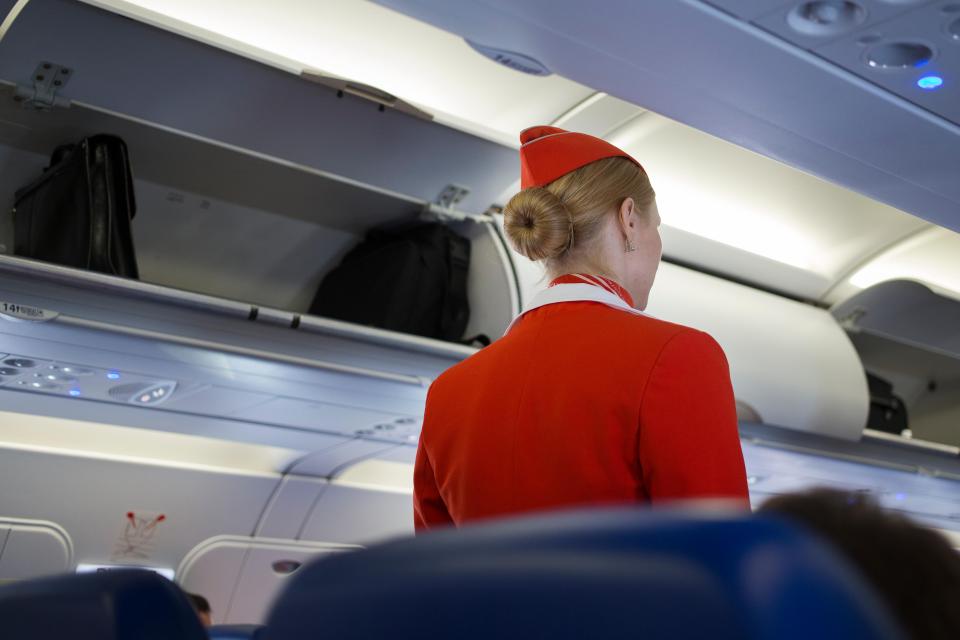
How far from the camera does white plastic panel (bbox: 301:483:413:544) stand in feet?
21.3

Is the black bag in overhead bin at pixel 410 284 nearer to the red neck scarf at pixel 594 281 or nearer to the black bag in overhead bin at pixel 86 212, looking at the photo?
the black bag in overhead bin at pixel 86 212

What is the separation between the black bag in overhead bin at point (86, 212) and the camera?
357 centimetres

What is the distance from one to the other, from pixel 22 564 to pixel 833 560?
239 inches

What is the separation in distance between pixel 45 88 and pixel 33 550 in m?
3.26

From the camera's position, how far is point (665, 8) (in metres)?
2.06

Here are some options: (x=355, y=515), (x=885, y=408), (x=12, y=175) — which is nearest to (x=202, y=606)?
(x=355, y=515)

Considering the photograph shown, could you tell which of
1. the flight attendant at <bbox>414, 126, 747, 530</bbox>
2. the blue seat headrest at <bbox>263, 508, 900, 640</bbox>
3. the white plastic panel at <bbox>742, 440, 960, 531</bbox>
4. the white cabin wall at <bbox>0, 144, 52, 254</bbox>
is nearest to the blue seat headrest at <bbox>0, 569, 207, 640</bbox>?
the blue seat headrest at <bbox>263, 508, 900, 640</bbox>

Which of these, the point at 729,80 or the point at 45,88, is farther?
the point at 45,88

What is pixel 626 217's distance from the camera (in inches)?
75.8

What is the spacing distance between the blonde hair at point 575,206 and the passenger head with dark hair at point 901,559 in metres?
1.31

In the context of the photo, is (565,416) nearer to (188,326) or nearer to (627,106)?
(188,326)

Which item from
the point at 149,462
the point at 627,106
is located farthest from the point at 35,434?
the point at 627,106

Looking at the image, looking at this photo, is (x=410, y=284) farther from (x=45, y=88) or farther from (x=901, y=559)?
(x=901, y=559)

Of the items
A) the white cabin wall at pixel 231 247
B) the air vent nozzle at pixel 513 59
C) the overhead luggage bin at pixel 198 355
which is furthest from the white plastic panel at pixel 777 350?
the air vent nozzle at pixel 513 59
